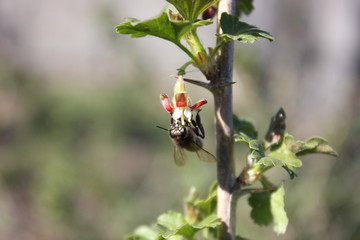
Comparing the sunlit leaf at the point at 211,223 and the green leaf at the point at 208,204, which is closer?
the sunlit leaf at the point at 211,223

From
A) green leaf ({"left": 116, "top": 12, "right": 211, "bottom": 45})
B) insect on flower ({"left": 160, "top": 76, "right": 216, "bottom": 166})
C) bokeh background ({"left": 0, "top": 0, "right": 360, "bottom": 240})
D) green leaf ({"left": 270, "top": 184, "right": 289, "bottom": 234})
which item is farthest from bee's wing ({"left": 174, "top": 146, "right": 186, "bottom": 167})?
bokeh background ({"left": 0, "top": 0, "right": 360, "bottom": 240})

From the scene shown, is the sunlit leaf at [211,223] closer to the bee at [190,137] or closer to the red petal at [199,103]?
the bee at [190,137]

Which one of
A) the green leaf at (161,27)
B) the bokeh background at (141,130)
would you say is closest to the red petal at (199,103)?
the green leaf at (161,27)

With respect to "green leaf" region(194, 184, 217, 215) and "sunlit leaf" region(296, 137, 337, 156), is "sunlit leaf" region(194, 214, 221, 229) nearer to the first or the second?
"green leaf" region(194, 184, 217, 215)

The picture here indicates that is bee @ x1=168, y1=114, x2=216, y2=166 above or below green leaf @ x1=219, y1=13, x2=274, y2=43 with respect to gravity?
below

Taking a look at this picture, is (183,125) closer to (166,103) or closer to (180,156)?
(166,103)

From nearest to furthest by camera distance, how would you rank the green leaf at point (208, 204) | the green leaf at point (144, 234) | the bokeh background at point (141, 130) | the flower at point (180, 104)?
the flower at point (180, 104) < the green leaf at point (208, 204) < the green leaf at point (144, 234) < the bokeh background at point (141, 130)

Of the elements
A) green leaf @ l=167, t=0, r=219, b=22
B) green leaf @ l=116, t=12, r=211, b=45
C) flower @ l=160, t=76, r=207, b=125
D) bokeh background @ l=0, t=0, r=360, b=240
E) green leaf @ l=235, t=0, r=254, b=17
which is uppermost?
green leaf @ l=235, t=0, r=254, b=17
